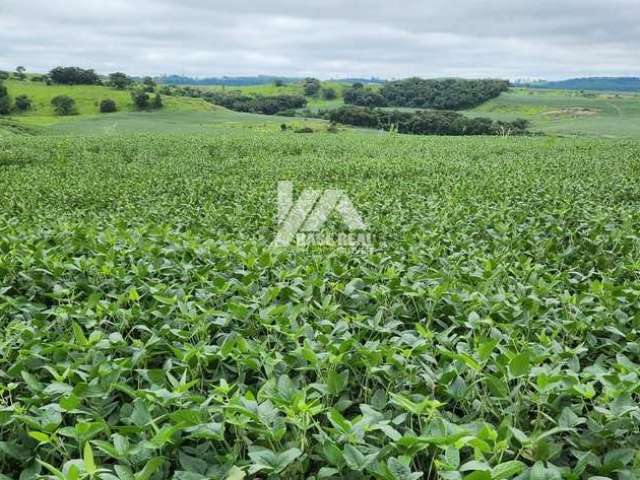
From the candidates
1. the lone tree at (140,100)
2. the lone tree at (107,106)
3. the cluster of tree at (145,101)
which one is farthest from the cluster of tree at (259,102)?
the lone tree at (107,106)

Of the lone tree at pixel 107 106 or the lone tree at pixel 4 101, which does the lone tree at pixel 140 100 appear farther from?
the lone tree at pixel 4 101

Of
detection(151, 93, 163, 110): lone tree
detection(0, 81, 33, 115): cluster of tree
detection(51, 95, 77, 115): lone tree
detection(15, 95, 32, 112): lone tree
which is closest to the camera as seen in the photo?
detection(0, 81, 33, 115): cluster of tree

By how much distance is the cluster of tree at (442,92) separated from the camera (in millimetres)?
84000

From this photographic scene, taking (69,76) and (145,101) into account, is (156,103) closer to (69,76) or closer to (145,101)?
(145,101)

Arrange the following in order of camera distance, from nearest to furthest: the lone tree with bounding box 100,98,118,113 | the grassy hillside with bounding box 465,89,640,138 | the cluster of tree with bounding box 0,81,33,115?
the grassy hillside with bounding box 465,89,640,138 → the cluster of tree with bounding box 0,81,33,115 → the lone tree with bounding box 100,98,118,113

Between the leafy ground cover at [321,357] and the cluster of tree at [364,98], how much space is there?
84526mm

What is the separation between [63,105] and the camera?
Result: 66625mm

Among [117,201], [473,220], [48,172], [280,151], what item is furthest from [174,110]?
[473,220]

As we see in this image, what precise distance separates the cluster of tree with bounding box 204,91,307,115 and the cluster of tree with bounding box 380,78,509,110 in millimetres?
15387

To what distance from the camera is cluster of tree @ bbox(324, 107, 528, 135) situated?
52000mm
